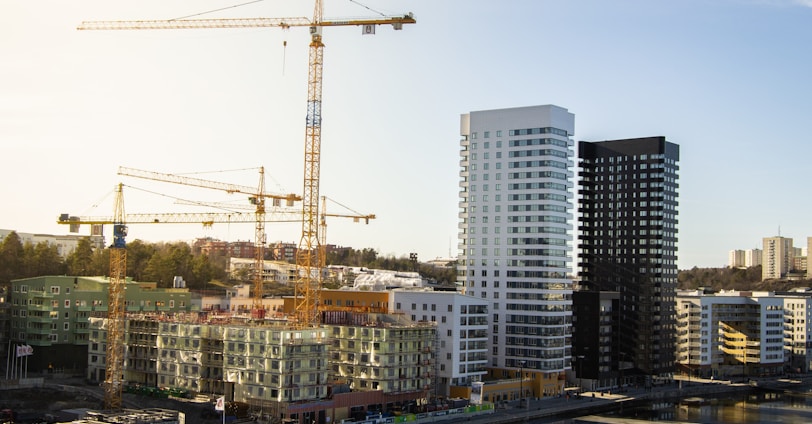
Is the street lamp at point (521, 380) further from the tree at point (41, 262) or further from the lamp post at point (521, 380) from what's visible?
the tree at point (41, 262)

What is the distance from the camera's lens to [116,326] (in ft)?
259

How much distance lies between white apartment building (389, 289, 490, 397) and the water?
441 inches

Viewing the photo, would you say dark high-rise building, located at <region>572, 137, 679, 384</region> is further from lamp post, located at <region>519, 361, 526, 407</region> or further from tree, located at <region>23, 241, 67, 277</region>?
tree, located at <region>23, 241, 67, 277</region>

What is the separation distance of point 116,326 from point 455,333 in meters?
32.5

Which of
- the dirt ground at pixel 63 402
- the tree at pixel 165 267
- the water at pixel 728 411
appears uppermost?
the tree at pixel 165 267

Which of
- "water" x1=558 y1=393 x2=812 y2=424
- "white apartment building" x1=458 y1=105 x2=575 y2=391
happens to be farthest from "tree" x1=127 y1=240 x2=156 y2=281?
"water" x1=558 y1=393 x2=812 y2=424

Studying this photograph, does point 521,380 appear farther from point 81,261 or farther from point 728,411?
point 81,261

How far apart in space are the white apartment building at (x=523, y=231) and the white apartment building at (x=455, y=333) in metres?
9.25

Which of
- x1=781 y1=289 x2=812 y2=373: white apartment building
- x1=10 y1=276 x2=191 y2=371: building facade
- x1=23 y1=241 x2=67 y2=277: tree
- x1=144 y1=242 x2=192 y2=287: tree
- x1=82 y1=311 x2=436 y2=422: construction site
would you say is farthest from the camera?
x1=781 y1=289 x2=812 y2=373: white apartment building

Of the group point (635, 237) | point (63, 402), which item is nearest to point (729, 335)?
point (635, 237)

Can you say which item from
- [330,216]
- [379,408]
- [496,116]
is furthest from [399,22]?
[330,216]

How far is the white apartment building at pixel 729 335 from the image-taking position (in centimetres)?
13188

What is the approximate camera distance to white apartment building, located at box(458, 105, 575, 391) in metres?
99.6

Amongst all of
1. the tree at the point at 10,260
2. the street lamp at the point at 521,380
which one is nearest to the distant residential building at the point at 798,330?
the street lamp at the point at 521,380
